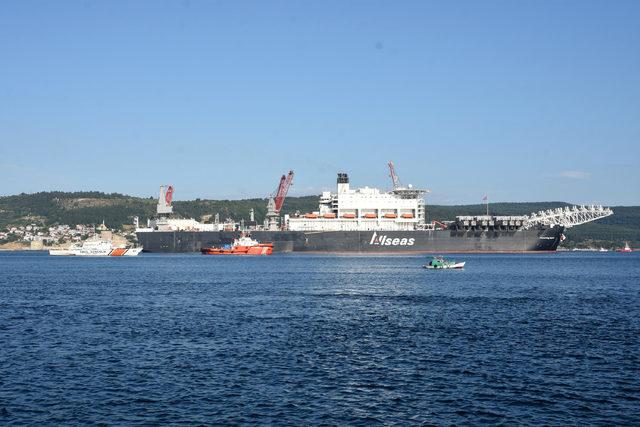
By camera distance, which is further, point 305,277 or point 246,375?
point 305,277

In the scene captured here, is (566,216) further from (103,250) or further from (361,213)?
(103,250)

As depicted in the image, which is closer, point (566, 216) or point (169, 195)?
point (566, 216)

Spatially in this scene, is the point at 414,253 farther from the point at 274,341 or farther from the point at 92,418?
the point at 92,418

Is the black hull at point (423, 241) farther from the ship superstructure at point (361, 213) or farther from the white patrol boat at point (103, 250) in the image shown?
the white patrol boat at point (103, 250)

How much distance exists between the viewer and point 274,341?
37844mm

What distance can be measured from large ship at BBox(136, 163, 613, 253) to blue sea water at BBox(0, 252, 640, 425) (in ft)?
290

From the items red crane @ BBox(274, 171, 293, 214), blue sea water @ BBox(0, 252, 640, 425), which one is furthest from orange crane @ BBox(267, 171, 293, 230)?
blue sea water @ BBox(0, 252, 640, 425)

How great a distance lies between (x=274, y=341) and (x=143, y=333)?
319 inches

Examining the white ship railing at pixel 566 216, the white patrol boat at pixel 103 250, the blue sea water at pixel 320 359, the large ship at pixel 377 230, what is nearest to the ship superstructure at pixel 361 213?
the large ship at pixel 377 230

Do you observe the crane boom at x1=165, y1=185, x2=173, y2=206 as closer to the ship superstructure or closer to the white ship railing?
the ship superstructure

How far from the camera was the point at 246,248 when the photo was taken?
161 m

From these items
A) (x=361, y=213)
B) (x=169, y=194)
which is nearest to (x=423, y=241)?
(x=361, y=213)

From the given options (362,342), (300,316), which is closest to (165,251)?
(300,316)

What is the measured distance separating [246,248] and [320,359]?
12872cm
